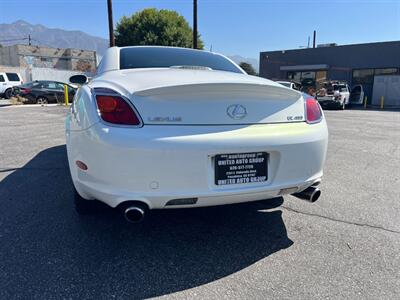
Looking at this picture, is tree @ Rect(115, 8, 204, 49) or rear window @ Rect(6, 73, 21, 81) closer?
rear window @ Rect(6, 73, 21, 81)

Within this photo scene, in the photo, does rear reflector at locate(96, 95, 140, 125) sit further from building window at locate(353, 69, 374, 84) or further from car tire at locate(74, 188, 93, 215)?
building window at locate(353, 69, 374, 84)

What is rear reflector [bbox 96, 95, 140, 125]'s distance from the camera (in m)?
2.06

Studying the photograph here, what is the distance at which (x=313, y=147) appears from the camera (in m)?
2.43

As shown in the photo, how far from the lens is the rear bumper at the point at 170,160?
2016 millimetres

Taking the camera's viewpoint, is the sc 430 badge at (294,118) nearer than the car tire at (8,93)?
Yes

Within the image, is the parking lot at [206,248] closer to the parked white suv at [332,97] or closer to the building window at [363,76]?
the parked white suv at [332,97]

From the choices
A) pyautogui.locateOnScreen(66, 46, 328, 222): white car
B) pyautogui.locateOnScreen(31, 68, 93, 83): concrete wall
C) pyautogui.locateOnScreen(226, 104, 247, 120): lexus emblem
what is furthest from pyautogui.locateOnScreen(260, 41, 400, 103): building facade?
pyautogui.locateOnScreen(226, 104, 247, 120): lexus emblem

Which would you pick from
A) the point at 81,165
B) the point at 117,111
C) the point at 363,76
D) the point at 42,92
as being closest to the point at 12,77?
the point at 42,92

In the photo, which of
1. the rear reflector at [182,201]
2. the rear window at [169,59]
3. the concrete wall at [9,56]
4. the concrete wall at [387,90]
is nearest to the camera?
the rear reflector at [182,201]

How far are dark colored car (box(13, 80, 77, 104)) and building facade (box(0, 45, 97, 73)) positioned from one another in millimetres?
32100

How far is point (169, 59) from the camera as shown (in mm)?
3402

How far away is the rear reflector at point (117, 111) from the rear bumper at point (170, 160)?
0.20 feet

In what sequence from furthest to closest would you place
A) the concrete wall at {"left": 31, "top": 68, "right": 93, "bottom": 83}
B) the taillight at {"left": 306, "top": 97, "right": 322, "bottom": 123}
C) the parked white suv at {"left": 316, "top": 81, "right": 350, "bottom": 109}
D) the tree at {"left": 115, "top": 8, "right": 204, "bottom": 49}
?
the tree at {"left": 115, "top": 8, "right": 204, "bottom": 49} → the concrete wall at {"left": 31, "top": 68, "right": 93, "bottom": 83} → the parked white suv at {"left": 316, "top": 81, "right": 350, "bottom": 109} → the taillight at {"left": 306, "top": 97, "right": 322, "bottom": 123}

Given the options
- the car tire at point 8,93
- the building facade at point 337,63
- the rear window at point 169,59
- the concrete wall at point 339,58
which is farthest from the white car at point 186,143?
the concrete wall at point 339,58
